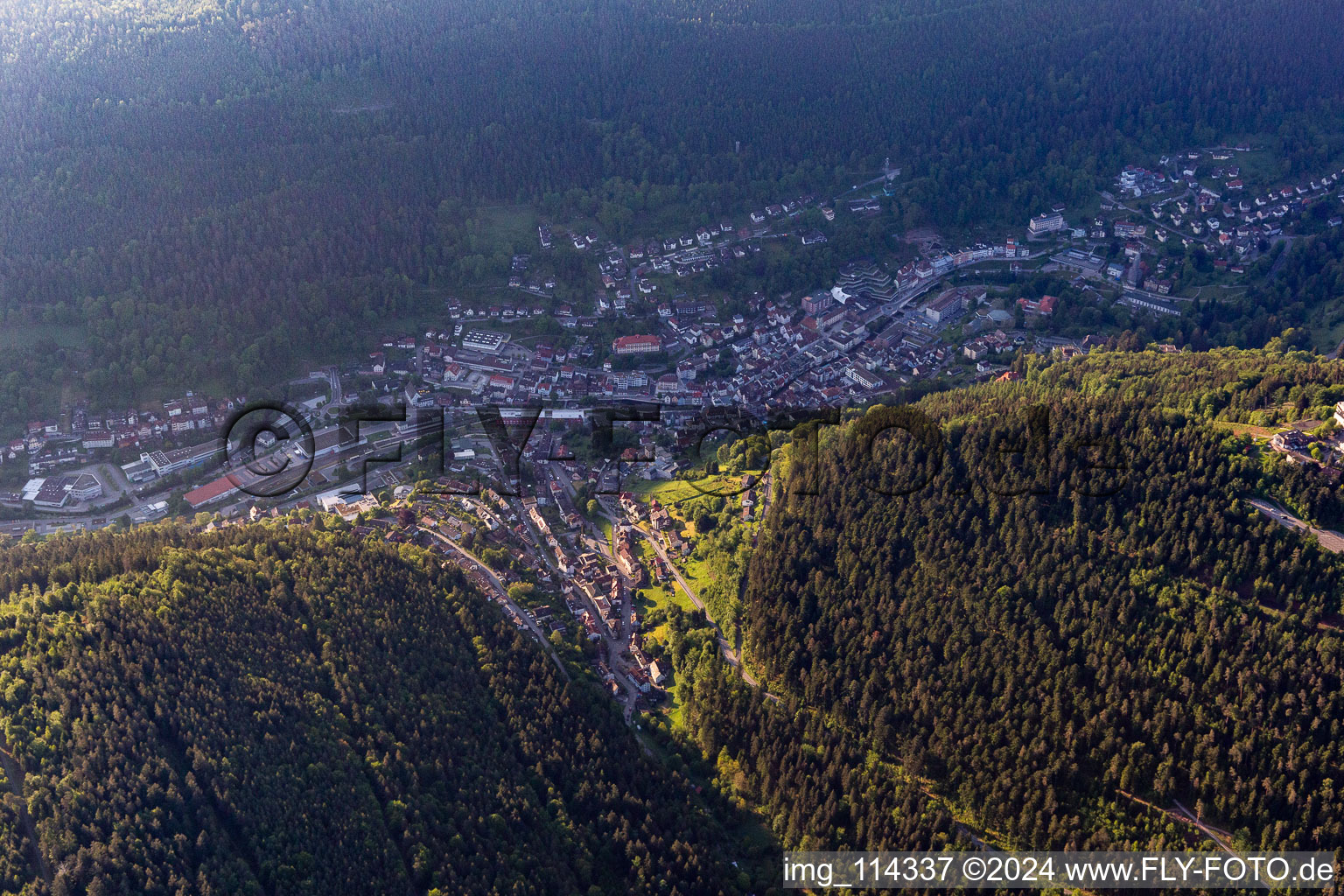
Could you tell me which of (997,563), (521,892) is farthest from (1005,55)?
(521,892)

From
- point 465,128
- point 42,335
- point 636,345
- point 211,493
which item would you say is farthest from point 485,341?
point 42,335

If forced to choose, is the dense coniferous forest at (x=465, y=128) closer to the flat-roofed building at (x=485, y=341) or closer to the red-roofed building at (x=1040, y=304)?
the flat-roofed building at (x=485, y=341)

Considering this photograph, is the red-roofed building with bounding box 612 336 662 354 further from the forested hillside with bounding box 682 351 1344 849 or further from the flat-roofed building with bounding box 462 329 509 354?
the forested hillside with bounding box 682 351 1344 849

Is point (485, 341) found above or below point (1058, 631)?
above

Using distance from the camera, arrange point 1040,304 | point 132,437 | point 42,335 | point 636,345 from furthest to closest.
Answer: point 1040,304 → point 636,345 → point 42,335 → point 132,437

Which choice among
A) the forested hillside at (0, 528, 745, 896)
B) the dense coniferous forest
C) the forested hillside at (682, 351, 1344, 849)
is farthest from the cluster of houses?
the forested hillside at (682, 351, 1344, 849)

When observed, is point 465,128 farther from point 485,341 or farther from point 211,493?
point 211,493

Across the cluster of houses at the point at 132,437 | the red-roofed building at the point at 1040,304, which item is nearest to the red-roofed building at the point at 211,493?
the cluster of houses at the point at 132,437
